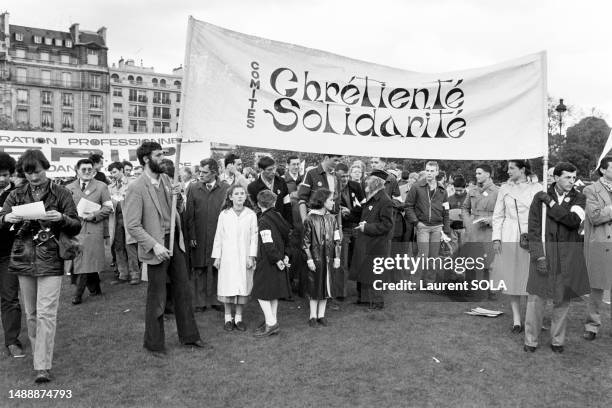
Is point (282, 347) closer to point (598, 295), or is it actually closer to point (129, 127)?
point (598, 295)

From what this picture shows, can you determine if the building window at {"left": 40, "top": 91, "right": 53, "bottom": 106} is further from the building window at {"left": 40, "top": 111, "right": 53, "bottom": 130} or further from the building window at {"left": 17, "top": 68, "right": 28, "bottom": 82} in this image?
the building window at {"left": 17, "top": 68, "right": 28, "bottom": 82}

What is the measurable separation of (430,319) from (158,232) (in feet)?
13.7

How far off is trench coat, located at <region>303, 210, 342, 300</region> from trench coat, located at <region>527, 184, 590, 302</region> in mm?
2674

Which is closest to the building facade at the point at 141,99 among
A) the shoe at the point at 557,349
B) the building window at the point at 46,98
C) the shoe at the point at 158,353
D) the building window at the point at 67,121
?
the building window at the point at 67,121

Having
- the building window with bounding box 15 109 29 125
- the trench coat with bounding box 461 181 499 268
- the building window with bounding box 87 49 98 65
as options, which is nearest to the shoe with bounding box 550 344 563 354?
the trench coat with bounding box 461 181 499 268

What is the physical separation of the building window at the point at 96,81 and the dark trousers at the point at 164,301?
10923 cm

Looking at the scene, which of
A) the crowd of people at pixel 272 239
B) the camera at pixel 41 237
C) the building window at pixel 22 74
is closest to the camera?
the camera at pixel 41 237

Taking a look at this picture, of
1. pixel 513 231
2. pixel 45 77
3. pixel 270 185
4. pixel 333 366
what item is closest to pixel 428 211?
pixel 513 231

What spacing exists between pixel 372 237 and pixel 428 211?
6.27 feet

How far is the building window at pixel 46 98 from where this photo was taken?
10069 cm

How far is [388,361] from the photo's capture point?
6.16 m

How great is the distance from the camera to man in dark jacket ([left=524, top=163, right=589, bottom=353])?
635cm

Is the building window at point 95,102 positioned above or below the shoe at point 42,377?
above

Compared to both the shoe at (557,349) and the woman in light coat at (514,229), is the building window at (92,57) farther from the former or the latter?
the shoe at (557,349)
